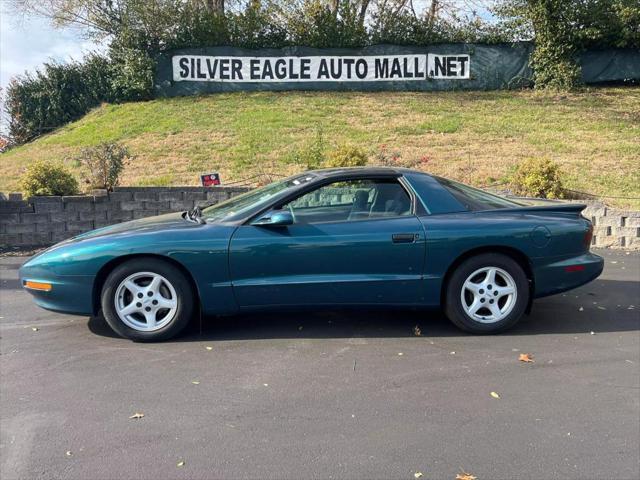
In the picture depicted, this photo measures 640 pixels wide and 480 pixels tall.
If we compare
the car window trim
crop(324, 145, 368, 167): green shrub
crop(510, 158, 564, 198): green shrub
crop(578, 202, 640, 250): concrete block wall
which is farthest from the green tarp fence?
the car window trim

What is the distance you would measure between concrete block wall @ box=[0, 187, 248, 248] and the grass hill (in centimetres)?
226

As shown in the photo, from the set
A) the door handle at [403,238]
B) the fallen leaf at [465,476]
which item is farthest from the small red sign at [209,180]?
the fallen leaf at [465,476]

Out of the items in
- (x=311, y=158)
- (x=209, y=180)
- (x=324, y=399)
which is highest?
(x=311, y=158)

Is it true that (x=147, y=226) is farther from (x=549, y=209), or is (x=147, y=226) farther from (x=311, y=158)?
(x=311, y=158)

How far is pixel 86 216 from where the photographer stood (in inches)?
343

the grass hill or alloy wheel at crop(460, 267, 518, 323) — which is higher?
the grass hill

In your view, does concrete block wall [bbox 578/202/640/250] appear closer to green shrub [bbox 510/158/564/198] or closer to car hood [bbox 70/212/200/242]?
green shrub [bbox 510/158/564/198]

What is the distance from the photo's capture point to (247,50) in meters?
18.2

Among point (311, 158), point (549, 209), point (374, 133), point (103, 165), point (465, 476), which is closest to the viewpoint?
point (465, 476)

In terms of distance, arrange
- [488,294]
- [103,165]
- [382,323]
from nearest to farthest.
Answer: [488,294], [382,323], [103,165]

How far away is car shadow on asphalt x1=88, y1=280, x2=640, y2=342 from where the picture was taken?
471cm

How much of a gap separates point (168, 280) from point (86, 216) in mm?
4940

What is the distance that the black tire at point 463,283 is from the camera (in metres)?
4.61

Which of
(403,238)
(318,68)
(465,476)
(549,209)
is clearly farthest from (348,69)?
(465,476)
